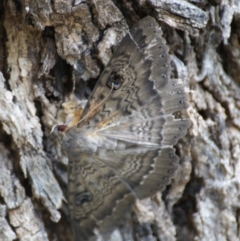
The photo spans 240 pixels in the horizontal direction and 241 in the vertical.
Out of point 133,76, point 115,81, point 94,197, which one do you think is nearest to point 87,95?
point 115,81

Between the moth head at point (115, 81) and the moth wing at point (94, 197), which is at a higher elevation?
the moth head at point (115, 81)

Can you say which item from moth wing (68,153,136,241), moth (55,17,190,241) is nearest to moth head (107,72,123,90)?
moth (55,17,190,241)

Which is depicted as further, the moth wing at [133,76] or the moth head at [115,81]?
the moth head at [115,81]

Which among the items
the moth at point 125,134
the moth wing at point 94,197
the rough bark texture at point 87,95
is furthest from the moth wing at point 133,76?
the moth wing at point 94,197

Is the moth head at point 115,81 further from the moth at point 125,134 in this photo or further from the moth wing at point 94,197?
the moth wing at point 94,197

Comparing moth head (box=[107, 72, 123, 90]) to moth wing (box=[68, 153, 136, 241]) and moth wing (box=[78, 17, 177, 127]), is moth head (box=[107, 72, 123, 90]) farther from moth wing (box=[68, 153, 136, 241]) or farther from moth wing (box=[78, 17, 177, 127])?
moth wing (box=[68, 153, 136, 241])

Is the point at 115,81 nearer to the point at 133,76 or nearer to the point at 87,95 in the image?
the point at 133,76
